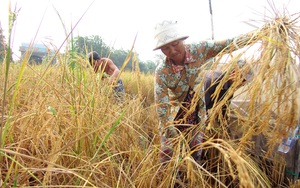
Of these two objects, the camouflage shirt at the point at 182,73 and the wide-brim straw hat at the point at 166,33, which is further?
the camouflage shirt at the point at 182,73

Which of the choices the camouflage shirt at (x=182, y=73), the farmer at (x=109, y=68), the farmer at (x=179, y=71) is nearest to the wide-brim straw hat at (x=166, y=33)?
the farmer at (x=179, y=71)

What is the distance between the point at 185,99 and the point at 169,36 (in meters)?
0.43

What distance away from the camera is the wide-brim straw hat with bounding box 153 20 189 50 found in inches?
49.9

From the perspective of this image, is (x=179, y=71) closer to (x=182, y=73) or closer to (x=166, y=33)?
(x=182, y=73)

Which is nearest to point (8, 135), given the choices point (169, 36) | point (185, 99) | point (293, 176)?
point (169, 36)

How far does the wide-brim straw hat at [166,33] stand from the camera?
4.16ft

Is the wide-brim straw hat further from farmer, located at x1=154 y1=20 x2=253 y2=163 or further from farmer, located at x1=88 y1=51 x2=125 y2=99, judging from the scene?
farmer, located at x1=88 y1=51 x2=125 y2=99

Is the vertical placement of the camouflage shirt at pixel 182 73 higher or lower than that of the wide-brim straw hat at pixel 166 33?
lower

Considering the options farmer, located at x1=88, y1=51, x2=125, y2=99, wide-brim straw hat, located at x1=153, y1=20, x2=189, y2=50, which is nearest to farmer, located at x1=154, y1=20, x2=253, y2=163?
wide-brim straw hat, located at x1=153, y1=20, x2=189, y2=50

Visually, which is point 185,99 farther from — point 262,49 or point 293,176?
point 262,49

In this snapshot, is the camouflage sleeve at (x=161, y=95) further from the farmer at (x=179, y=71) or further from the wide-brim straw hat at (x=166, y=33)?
the wide-brim straw hat at (x=166, y=33)

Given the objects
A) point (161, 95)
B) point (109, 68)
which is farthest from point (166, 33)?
point (109, 68)

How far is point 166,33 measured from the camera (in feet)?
4.18

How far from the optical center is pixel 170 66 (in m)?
1.44
